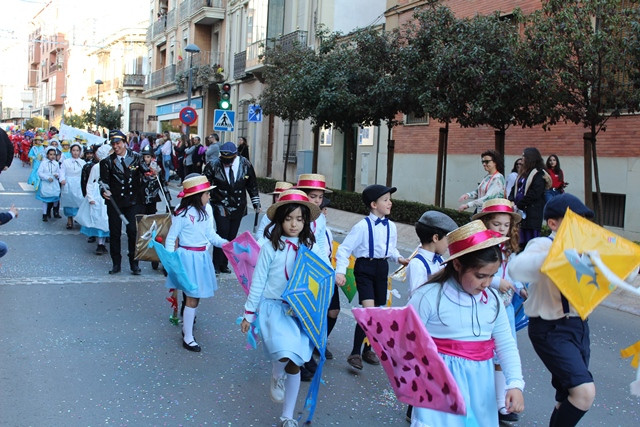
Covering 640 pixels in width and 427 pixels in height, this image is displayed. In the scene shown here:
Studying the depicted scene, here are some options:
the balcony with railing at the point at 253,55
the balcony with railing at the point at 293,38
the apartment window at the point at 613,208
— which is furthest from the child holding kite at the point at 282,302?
the balcony with railing at the point at 253,55

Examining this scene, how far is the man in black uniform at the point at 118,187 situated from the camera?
976 cm

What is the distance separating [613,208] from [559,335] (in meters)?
11.9

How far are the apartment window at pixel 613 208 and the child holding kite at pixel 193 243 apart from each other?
10.3 meters

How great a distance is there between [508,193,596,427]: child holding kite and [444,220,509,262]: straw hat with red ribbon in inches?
13.6

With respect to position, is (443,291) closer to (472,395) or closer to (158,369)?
(472,395)

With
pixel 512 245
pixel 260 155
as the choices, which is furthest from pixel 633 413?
pixel 260 155

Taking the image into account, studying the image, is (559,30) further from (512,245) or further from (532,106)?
(512,245)

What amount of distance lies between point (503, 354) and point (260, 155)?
96.5 feet

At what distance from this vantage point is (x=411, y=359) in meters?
3.22

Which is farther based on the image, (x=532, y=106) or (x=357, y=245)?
(x=532, y=106)

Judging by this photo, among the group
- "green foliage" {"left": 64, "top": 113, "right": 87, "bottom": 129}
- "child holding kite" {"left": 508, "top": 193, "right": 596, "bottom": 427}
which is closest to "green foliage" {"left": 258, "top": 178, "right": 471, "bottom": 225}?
"child holding kite" {"left": 508, "top": 193, "right": 596, "bottom": 427}

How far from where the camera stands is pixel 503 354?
350cm

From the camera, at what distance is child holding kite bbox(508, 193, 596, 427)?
147 inches

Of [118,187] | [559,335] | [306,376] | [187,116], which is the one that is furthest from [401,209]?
[559,335]
